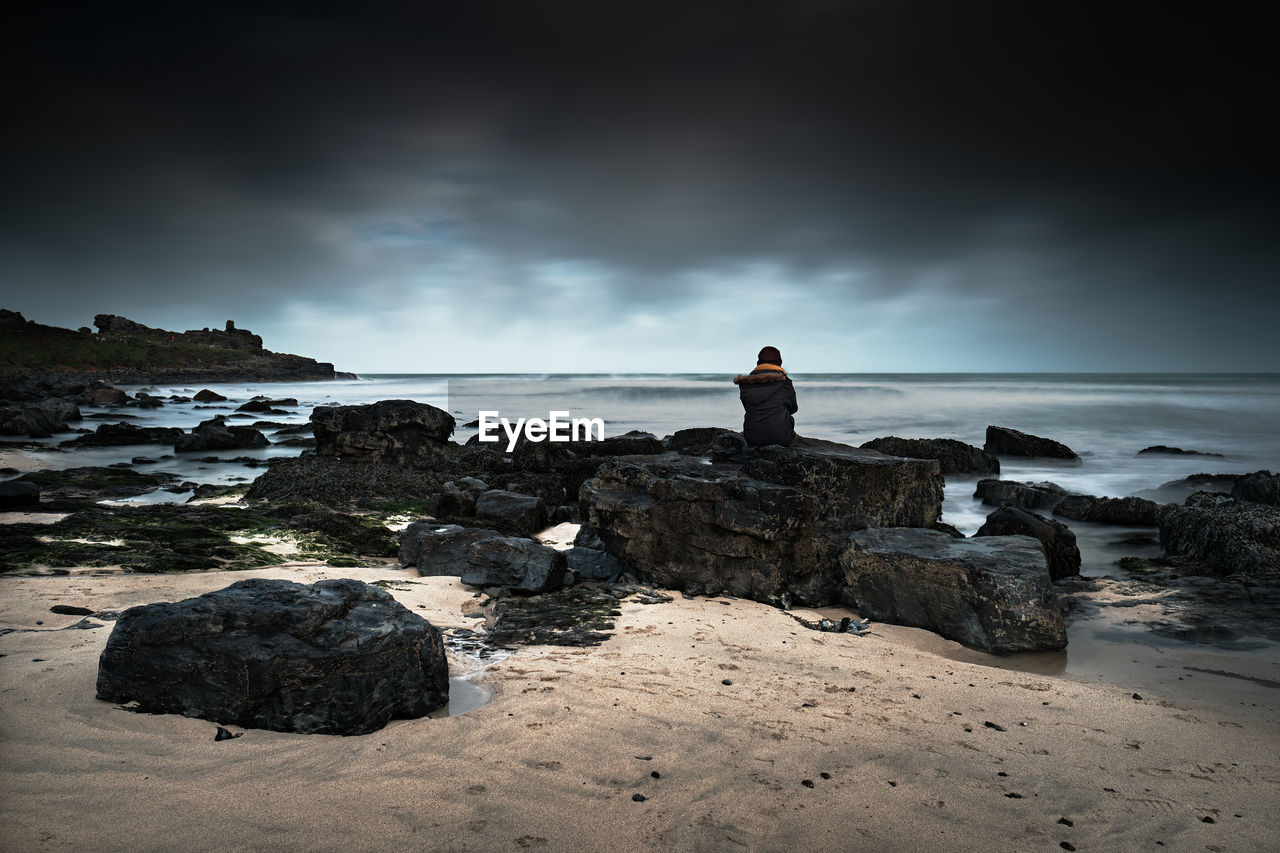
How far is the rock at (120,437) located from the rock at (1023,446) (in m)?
23.8

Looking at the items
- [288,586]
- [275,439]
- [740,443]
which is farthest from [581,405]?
[288,586]

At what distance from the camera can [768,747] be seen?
3543 millimetres

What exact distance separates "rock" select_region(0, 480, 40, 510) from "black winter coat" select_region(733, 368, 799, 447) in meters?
9.64

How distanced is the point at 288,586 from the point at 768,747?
296cm

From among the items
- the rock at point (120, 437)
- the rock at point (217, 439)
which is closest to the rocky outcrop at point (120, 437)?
the rock at point (120, 437)

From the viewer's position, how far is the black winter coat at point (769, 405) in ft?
28.0

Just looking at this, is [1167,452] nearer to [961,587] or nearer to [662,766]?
[961,587]

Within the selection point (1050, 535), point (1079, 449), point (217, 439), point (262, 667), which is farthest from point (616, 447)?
point (1079, 449)

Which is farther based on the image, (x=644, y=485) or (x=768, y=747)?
(x=644, y=485)

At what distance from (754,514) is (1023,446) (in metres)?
15.8

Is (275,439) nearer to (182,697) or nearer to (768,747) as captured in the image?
(182,697)

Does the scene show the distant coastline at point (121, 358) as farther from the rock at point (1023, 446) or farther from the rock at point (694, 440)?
the rock at point (1023, 446)

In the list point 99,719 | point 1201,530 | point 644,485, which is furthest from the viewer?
point 1201,530

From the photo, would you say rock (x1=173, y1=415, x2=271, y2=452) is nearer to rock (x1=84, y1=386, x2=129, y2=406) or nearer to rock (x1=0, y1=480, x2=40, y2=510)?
rock (x1=0, y1=480, x2=40, y2=510)
